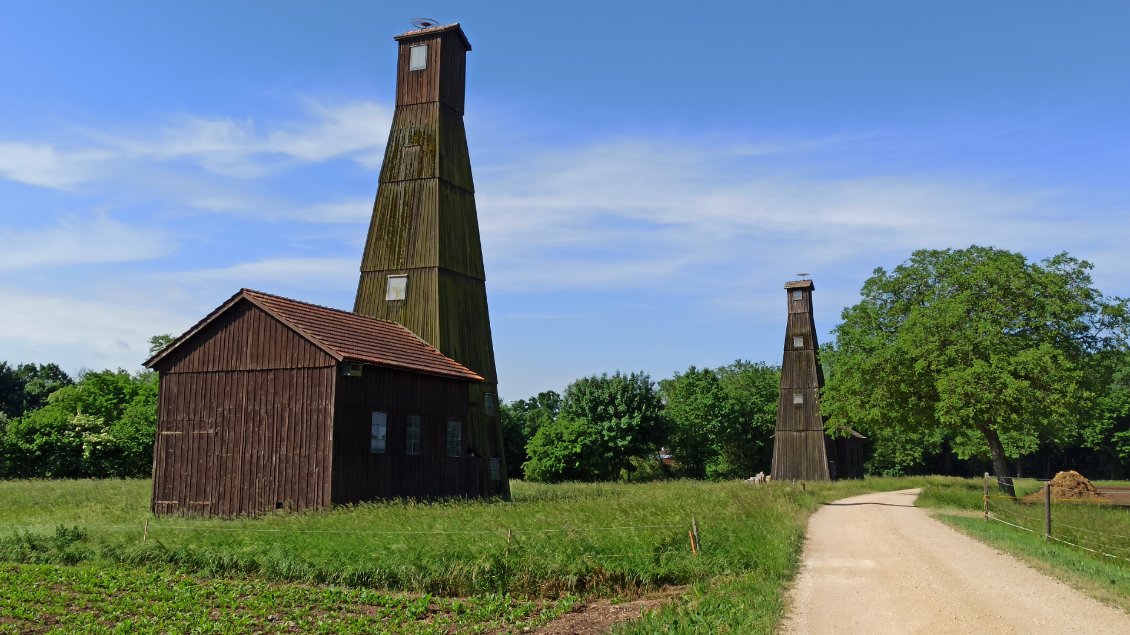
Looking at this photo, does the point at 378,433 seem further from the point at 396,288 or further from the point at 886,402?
the point at 886,402

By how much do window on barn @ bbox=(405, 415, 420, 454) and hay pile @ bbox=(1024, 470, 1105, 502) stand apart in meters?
21.0

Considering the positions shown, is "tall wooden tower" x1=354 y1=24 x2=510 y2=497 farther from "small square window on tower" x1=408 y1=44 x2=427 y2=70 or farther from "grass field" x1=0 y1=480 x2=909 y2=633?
"grass field" x1=0 y1=480 x2=909 y2=633

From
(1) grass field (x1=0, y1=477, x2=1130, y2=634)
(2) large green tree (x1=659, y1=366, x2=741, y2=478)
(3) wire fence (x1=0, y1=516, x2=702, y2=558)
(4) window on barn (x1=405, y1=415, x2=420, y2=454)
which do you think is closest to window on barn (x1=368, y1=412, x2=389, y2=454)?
(4) window on barn (x1=405, y1=415, x2=420, y2=454)

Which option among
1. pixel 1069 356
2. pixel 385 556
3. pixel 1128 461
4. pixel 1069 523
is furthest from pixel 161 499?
pixel 1128 461

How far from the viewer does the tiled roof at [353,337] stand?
25.8 m

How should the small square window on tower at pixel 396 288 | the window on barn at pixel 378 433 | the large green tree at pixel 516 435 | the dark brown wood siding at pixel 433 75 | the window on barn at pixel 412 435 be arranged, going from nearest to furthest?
1. the window on barn at pixel 378 433
2. the window on barn at pixel 412 435
3. the small square window on tower at pixel 396 288
4. the dark brown wood siding at pixel 433 75
5. the large green tree at pixel 516 435

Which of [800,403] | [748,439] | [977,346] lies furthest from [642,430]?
[977,346]

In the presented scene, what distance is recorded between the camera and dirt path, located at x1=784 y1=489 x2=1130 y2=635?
12141 millimetres

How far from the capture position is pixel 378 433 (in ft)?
87.8

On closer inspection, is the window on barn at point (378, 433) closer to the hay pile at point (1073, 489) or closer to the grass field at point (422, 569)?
the grass field at point (422, 569)

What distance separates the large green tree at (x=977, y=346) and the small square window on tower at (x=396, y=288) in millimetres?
18290

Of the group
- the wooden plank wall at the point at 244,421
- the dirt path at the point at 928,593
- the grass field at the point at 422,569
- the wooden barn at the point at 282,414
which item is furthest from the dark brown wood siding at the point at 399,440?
the dirt path at the point at 928,593

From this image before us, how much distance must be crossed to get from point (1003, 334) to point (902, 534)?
16.2 metres

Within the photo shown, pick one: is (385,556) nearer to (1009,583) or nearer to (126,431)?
(1009,583)
